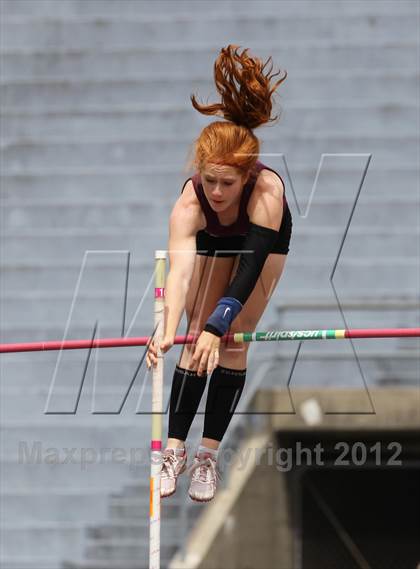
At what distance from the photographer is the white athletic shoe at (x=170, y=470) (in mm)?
4324

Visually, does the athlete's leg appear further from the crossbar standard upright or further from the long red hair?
the long red hair

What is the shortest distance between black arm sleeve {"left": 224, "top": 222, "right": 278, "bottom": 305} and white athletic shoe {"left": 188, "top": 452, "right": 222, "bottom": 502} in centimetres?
62

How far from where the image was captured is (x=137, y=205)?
8.52 m

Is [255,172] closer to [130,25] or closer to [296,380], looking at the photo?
[296,380]

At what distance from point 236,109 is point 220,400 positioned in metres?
1.00

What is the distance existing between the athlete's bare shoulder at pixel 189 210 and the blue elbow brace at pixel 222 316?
29cm

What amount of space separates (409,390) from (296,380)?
2.21 ft

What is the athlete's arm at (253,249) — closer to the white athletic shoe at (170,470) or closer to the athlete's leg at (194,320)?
the athlete's leg at (194,320)

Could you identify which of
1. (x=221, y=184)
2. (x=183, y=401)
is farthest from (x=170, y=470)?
(x=221, y=184)

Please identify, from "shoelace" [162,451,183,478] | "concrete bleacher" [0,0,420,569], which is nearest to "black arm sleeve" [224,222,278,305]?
"shoelace" [162,451,183,478]

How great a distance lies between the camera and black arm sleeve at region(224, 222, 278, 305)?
4.18m

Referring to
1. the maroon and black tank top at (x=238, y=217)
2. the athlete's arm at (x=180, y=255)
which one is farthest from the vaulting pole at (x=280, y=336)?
the maroon and black tank top at (x=238, y=217)

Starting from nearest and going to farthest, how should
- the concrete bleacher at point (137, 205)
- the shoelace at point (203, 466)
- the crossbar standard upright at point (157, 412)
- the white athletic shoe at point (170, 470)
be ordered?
the crossbar standard upright at point (157, 412) → the white athletic shoe at point (170, 470) → the shoelace at point (203, 466) → the concrete bleacher at point (137, 205)

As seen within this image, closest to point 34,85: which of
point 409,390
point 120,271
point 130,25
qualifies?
point 130,25
